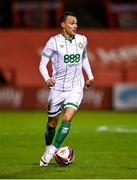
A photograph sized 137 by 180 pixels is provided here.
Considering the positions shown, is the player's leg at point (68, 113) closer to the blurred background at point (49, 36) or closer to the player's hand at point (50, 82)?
the player's hand at point (50, 82)

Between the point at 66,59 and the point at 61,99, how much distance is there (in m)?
0.61

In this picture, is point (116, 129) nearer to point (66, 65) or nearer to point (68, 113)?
point (66, 65)

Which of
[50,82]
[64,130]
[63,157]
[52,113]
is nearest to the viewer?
[50,82]

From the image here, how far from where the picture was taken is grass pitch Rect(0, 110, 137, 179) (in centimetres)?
1057

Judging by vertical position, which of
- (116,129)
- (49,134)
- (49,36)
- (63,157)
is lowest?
(49,36)

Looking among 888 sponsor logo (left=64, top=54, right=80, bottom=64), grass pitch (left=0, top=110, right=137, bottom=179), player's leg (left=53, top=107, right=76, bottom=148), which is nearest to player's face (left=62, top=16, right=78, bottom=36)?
888 sponsor logo (left=64, top=54, right=80, bottom=64)

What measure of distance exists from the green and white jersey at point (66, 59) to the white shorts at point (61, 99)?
7 cm

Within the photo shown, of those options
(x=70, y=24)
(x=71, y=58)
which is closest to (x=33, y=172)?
(x=71, y=58)

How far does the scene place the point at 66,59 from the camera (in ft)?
37.7

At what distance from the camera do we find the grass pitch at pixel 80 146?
10570 millimetres

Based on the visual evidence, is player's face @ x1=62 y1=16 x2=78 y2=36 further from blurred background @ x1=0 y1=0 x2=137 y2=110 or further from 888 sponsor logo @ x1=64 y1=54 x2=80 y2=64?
blurred background @ x1=0 y1=0 x2=137 y2=110

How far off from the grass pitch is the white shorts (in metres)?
0.84

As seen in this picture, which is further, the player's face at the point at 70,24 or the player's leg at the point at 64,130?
the player's face at the point at 70,24

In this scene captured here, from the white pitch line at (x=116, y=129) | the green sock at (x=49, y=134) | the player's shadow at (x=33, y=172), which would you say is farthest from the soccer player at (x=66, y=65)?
the white pitch line at (x=116, y=129)
